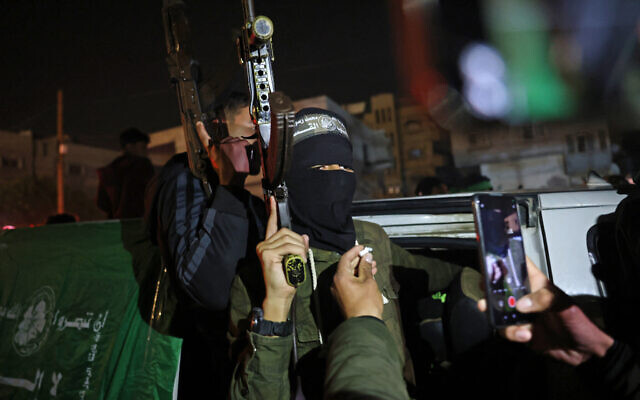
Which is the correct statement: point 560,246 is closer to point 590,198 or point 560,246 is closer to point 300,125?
point 590,198

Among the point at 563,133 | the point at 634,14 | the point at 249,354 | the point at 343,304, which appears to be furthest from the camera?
the point at 563,133

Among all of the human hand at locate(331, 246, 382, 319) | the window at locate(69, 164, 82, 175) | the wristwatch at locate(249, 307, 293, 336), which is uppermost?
the window at locate(69, 164, 82, 175)

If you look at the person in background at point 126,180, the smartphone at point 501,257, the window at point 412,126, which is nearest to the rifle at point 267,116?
the smartphone at point 501,257

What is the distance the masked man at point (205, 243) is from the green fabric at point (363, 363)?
0.77 m

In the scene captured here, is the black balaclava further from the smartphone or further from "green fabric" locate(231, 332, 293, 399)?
the smartphone

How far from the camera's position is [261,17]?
1683 millimetres

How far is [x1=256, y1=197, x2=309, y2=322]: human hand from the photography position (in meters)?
1.57

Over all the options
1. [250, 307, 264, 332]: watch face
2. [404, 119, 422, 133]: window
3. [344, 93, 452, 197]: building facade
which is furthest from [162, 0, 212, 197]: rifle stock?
[404, 119, 422, 133]: window

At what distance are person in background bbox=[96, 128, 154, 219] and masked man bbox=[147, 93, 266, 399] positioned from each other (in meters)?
1.73

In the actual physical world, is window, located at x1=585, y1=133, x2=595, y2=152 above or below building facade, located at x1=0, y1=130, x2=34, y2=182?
below

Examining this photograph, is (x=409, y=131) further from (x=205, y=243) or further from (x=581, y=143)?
(x=205, y=243)

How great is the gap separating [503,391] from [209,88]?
245cm

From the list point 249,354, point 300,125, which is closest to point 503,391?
point 249,354

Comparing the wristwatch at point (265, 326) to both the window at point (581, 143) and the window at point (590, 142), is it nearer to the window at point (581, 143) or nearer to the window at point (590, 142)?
the window at point (590, 142)
